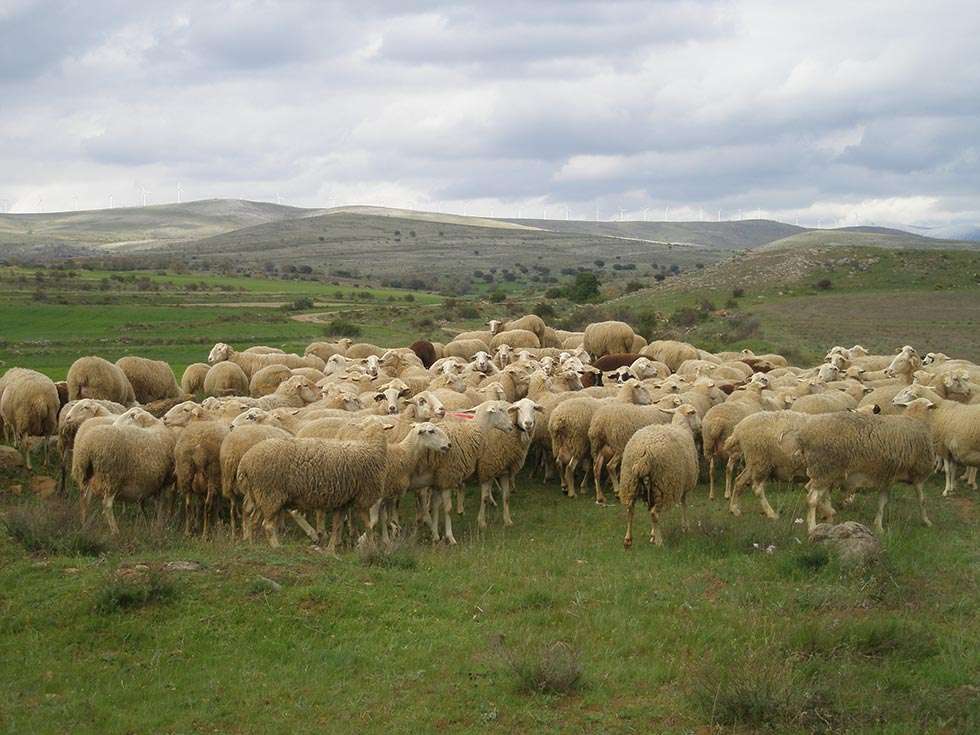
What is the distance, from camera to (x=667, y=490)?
12820mm

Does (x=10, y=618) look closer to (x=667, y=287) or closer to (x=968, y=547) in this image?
(x=968, y=547)

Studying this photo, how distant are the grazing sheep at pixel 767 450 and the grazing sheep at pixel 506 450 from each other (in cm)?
339

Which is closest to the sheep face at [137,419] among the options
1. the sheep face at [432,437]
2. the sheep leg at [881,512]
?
the sheep face at [432,437]

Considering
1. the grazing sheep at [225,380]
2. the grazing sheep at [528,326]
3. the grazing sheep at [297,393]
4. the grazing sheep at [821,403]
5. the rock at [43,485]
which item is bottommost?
the rock at [43,485]

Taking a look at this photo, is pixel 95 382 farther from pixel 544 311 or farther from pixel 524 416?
pixel 544 311

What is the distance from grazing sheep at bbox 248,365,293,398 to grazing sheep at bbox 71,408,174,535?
876 centimetres

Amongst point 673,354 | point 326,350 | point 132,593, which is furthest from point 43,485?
point 673,354

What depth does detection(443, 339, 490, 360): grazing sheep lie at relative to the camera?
28938 millimetres

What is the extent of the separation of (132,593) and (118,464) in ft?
14.8

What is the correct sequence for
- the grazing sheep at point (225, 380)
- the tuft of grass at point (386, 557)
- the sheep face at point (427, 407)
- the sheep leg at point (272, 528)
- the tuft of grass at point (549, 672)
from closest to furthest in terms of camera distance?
the tuft of grass at point (549, 672), the tuft of grass at point (386, 557), the sheep leg at point (272, 528), the sheep face at point (427, 407), the grazing sheep at point (225, 380)

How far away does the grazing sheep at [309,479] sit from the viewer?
1249cm

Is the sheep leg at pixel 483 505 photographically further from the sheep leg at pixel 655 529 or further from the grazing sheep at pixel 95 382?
the grazing sheep at pixel 95 382

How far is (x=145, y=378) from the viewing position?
2289 centimetres

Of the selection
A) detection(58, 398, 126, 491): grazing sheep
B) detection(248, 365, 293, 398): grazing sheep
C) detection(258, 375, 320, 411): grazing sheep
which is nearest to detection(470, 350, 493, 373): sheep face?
detection(258, 375, 320, 411): grazing sheep
